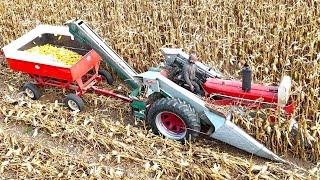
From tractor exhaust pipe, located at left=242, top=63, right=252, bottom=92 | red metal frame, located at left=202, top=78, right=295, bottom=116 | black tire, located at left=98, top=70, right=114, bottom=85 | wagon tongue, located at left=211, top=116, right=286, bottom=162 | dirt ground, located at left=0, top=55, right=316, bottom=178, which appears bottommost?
dirt ground, located at left=0, top=55, right=316, bottom=178

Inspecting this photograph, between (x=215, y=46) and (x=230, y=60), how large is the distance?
0.38m

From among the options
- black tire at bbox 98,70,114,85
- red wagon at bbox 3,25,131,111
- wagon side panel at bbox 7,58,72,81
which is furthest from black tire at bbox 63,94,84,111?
black tire at bbox 98,70,114,85

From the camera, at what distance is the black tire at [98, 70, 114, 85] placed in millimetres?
7914

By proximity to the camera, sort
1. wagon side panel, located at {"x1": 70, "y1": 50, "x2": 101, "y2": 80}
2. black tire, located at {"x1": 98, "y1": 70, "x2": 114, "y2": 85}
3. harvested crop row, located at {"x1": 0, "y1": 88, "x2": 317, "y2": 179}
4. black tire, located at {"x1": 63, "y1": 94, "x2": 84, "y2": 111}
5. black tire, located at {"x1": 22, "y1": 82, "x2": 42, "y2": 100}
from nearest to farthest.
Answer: harvested crop row, located at {"x1": 0, "y1": 88, "x2": 317, "y2": 179} → wagon side panel, located at {"x1": 70, "y1": 50, "x2": 101, "y2": 80} → black tire, located at {"x1": 63, "y1": 94, "x2": 84, "y2": 111} → black tire, located at {"x1": 22, "y1": 82, "x2": 42, "y2": 100} → black tire, located at {"x1": 98, "y1": 70, "x2": 114, "y2": 85}

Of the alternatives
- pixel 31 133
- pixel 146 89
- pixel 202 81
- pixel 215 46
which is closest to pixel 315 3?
pixel 215 46

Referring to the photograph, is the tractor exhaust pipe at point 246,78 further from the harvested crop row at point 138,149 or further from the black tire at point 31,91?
the black tire at point 31,91

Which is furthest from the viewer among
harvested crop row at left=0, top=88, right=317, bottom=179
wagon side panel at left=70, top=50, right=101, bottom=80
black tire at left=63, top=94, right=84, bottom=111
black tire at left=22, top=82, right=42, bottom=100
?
black tire at left=22, top=82, right=42, bottom=100

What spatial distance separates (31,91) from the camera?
7703 millimetres

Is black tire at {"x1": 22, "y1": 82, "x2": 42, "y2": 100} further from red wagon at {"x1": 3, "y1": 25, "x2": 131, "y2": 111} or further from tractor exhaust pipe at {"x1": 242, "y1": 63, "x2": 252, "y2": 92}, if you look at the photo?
tractor exhaust pipe at {"x1": 242, "y1": 63, "x2": 252, "y2": 92}

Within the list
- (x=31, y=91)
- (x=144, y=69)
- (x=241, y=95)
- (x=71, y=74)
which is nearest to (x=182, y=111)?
(x=241, y=95)

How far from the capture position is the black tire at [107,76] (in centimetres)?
791

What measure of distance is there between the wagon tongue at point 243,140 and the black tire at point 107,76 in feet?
8.04

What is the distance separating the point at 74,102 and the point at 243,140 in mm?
2594

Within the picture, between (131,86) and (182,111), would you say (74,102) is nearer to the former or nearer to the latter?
(131,86)
